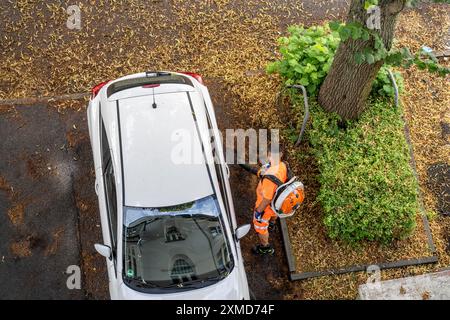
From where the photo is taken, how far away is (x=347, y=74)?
22.0ft

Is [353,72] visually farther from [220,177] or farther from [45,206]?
[45,206]

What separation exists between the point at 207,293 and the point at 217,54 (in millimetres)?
4128

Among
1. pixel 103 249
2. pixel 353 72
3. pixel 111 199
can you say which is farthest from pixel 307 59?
pixel 103 249

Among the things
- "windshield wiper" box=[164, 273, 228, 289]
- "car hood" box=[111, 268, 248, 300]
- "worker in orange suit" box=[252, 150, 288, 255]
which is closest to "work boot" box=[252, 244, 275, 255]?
"worker in orange suit" box=[252, 150, 288, 255]

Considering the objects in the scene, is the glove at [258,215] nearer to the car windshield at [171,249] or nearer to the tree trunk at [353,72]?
the car windshield at [171,249]

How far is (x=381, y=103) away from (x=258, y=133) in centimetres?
188

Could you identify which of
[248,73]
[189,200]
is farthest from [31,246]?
[248,73]

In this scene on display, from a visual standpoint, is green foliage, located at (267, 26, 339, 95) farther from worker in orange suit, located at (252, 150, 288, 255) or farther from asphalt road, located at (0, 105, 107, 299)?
asphalt road, located at (0, 105, 107, 299)

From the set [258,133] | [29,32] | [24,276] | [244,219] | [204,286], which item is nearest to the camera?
[204,286]

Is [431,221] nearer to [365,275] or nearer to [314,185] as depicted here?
[365,275]

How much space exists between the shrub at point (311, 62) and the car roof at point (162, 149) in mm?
1746

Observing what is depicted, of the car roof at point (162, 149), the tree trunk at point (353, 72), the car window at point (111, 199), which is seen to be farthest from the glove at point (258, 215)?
the tree trunk at point (353, 72)

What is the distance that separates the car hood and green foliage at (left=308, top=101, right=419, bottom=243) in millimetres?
1674

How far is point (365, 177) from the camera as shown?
22.6 ft
